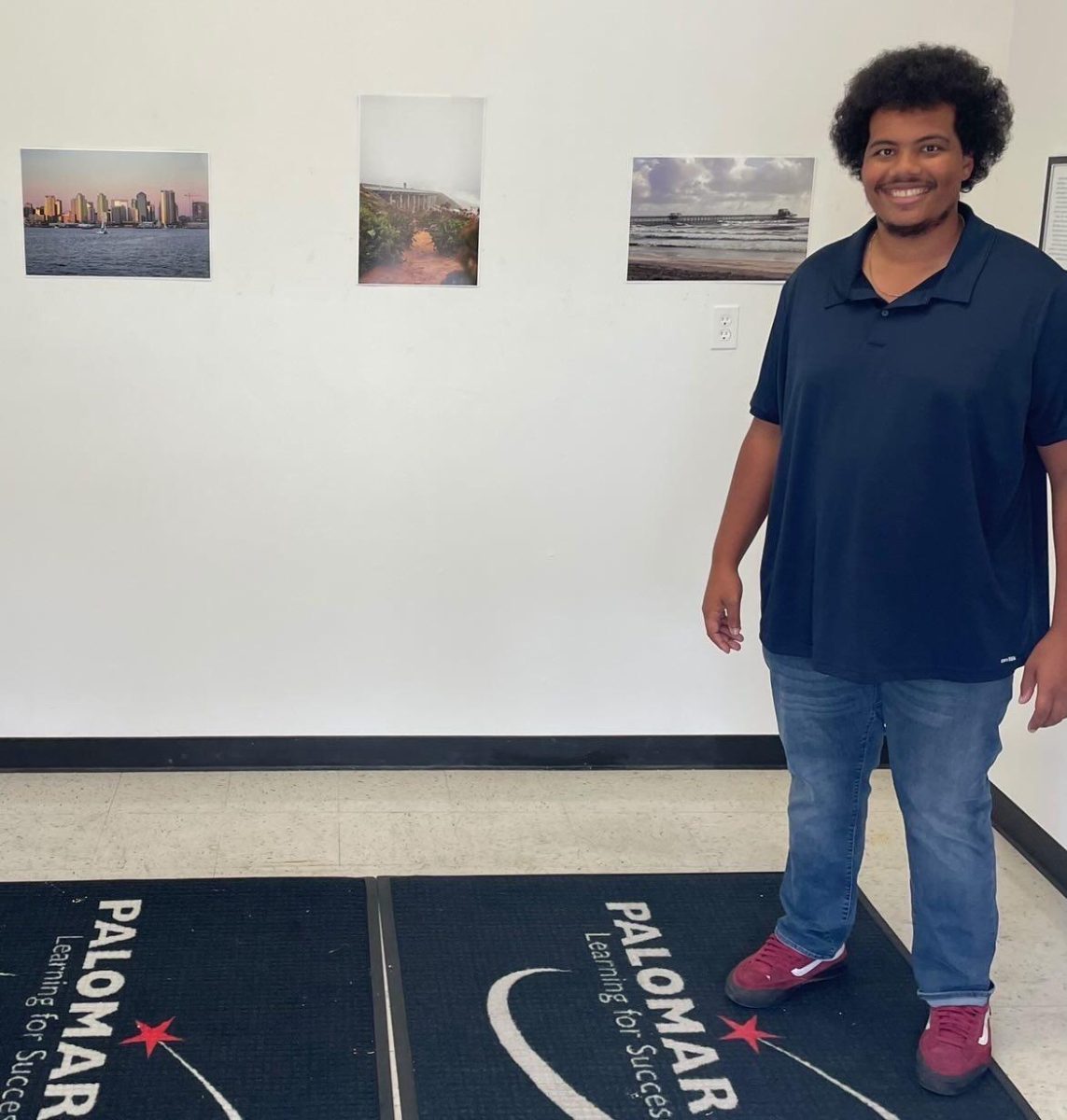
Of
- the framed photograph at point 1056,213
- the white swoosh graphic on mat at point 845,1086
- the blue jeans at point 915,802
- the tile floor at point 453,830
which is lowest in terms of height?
the white swoosh graphic on mat at point 845,1086

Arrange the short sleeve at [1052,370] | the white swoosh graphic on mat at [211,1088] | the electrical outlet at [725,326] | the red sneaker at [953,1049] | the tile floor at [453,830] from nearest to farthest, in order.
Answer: the short sleeve at [1052,370] < the white swoosh graphic on mat at [211,1088] < the red sneaker at [953,1049] < the tile floor at [453,830] < the electrical outlet at [725,326]

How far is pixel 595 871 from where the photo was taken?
108 inches

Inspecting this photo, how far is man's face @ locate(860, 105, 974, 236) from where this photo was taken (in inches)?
73.6

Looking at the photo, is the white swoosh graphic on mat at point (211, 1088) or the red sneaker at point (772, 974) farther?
the red sneaker at point (772, 974)

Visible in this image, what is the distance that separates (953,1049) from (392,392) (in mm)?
1776

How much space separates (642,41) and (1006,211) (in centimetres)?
90

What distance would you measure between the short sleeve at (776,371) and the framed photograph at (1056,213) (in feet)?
2.90

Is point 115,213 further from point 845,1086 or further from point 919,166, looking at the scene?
point 845,1086

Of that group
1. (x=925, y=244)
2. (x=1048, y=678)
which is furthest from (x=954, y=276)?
(x=1048, y=678)

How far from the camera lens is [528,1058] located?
2104mm

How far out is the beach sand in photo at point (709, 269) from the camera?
9.86 feet

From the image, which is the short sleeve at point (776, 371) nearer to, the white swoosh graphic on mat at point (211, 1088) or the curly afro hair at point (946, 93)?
the curly afro hair at point (946, 93)

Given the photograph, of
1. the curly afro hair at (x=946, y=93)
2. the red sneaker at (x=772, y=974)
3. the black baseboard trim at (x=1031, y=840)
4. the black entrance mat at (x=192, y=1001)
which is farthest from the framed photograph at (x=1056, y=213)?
the black entrance mat at (x=192, y=1001)

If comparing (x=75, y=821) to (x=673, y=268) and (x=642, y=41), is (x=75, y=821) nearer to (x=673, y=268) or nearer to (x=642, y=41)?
(x=673, y=268)
